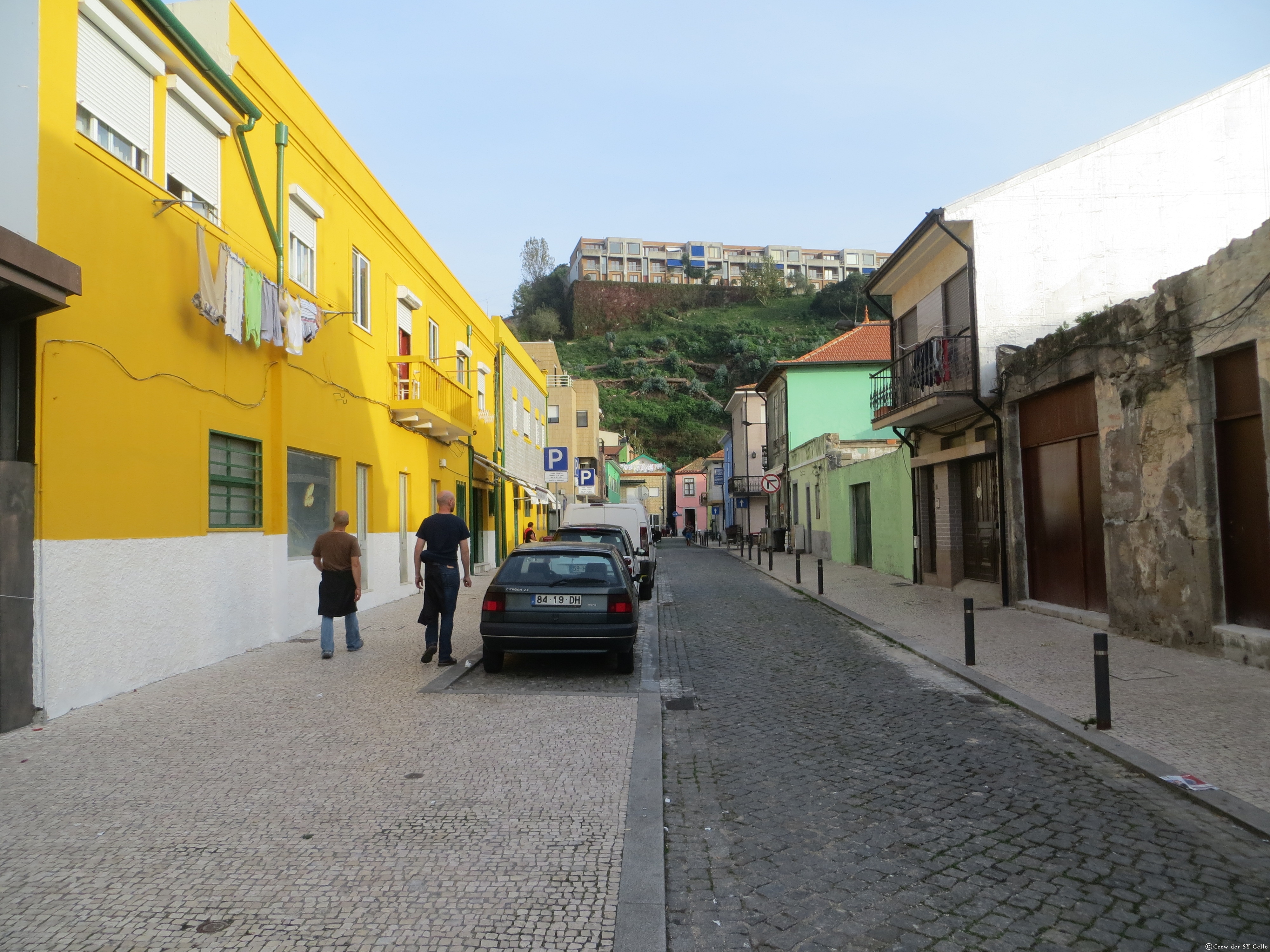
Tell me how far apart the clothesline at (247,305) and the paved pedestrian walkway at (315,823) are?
12.5 feet

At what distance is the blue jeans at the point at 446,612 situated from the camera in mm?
8766

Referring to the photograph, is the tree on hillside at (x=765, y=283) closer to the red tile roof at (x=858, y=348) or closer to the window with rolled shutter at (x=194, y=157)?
the red tile roof at (x=858, y=348)

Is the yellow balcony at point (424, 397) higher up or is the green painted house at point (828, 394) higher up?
the green painted house at point (828, 394)

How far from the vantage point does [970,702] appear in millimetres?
7375

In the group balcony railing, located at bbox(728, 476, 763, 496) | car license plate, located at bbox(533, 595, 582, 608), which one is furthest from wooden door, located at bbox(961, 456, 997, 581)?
balcony railing, located at bbox(728, 476, 763, 496)

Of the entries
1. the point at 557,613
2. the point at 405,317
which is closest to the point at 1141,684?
the point at 557,613

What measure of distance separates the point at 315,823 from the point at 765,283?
114 meters

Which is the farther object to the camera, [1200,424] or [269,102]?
[269,102]

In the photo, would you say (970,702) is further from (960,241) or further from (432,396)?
(432,396)

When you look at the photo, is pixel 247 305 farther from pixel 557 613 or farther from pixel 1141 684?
pixel 1141 684

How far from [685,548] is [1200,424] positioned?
34.9 meters

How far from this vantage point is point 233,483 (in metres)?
9.55

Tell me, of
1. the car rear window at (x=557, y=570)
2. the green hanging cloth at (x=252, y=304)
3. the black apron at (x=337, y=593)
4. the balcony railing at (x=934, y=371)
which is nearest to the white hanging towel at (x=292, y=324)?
the green hanging cloth at (x=252, y=304)

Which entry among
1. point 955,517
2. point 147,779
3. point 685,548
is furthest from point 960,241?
point 685,548
